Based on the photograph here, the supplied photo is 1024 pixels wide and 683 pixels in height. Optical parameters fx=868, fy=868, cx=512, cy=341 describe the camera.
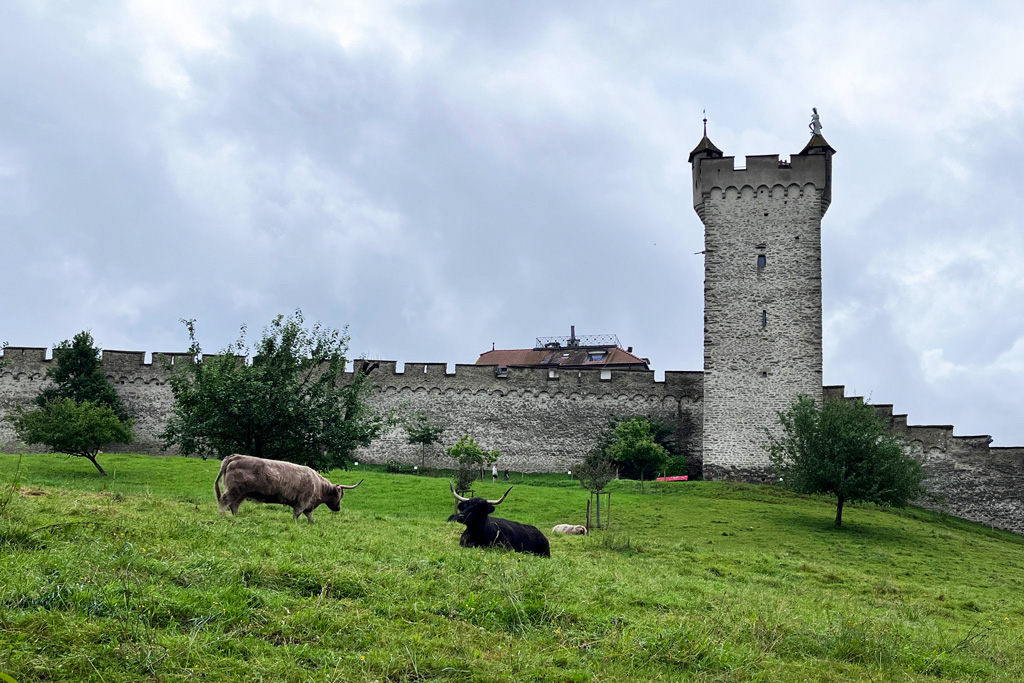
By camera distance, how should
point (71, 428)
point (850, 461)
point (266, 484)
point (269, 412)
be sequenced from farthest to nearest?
point (850, 461) → point (71, 428) → point (269, 412) → point (266, 484)

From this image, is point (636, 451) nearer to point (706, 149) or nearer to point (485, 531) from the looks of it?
point (706, 149)

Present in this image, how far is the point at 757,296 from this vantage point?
119 ft

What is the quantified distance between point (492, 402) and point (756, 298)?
42.4 ft

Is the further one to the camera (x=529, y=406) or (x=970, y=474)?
(x=529, y=406)

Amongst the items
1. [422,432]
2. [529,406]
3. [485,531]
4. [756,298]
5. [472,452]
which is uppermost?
[756,298]

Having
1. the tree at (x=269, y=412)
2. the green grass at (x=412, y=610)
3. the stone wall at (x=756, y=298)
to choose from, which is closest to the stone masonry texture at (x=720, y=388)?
the stone wall at (x=756, y=298)

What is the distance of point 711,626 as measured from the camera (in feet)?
25.0

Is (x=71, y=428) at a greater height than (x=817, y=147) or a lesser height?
lesser

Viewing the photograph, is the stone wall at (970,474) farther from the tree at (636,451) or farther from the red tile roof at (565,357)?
the red tile roof at (565,357)

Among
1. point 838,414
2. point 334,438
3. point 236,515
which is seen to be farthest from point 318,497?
point 838,414

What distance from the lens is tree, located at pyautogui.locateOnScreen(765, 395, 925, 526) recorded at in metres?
25.1

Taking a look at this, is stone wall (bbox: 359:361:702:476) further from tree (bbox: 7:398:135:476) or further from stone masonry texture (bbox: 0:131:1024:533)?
tree (bbox: 7:398:135:476)

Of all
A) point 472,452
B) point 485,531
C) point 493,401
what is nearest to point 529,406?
point 493,401

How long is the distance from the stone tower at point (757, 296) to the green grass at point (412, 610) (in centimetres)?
2103
